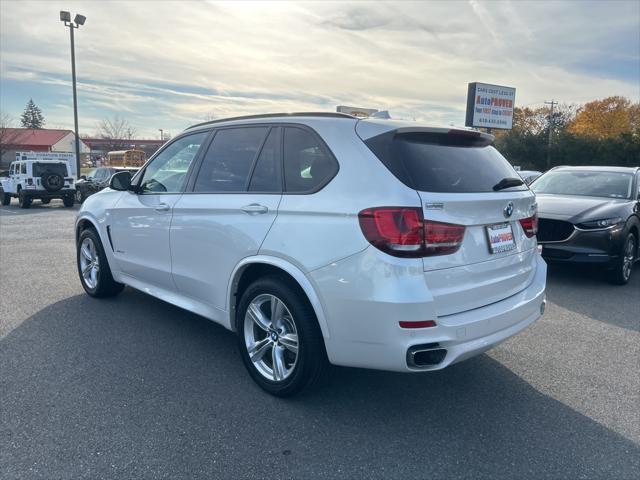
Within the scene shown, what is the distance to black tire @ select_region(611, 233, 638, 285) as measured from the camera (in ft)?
21.8

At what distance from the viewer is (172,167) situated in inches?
177

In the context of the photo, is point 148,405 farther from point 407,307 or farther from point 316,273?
point 407,307

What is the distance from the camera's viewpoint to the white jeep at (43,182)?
791 inches

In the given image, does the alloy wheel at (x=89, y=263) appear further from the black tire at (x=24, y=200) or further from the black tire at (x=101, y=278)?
the black tire at (x=24, y=200)

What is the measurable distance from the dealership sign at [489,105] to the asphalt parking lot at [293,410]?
1739 cm

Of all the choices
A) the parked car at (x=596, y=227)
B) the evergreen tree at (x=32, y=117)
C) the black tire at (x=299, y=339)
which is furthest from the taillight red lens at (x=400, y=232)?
the evergreen tree at (x=32, y=117)

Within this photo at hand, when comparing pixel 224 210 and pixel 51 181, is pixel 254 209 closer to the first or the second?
pixel 224 210

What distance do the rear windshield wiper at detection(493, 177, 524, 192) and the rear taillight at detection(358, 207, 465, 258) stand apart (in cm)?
76

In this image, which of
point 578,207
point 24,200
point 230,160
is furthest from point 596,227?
point 24,200

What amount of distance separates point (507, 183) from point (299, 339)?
1.75 m

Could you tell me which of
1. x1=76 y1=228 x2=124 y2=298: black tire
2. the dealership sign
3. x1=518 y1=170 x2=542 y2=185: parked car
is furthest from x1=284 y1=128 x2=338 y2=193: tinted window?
the dealership sign

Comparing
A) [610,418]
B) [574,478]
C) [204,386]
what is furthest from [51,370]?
[610,418]

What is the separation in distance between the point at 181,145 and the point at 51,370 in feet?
6.87

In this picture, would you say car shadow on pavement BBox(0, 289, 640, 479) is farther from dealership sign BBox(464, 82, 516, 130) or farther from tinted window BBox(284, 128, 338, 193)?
dealership sign BBox(464, 82, 516, 130)
